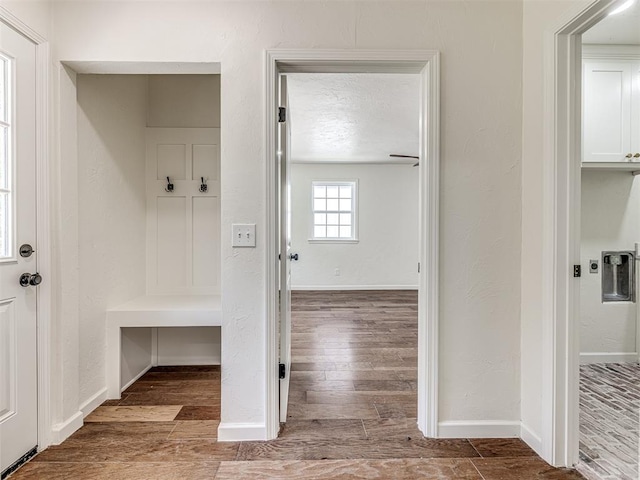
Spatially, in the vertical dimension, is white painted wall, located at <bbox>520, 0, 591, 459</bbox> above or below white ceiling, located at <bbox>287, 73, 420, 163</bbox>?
below

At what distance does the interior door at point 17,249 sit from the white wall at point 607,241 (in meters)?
3.84

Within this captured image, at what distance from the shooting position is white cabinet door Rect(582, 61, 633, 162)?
2480 mm

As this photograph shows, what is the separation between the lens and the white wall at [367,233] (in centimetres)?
640

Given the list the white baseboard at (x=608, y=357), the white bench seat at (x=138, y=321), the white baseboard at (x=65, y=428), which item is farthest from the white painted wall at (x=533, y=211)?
the white baseboard at (x=65, y=428)

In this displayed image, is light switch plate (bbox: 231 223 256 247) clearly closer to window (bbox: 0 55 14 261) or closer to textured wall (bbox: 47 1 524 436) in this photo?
textured wall (bbox: 47 1 524 436)

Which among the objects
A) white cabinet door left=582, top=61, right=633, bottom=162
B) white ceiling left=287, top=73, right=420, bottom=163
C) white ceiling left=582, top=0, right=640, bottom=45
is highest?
white ceiling left=582, top=0, right=640, bottom=45

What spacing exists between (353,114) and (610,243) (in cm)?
272

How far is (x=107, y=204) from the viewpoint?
2.16 metres

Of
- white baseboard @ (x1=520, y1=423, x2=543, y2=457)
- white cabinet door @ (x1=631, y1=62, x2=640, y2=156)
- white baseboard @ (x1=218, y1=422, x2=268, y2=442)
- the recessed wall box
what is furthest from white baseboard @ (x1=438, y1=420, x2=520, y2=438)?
white cabinet door @ (x1=631, y1=62, x2=640, y2=156)

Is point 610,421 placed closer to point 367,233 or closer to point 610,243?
point 610,243

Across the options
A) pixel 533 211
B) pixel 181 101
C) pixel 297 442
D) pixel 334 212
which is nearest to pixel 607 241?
pixel 533 211

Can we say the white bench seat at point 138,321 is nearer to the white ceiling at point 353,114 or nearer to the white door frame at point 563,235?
the white door frame at point 563,235

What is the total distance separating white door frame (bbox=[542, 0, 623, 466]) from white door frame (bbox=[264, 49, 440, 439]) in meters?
0.51

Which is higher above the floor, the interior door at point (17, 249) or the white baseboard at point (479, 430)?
the interior door at point (17, 249)
